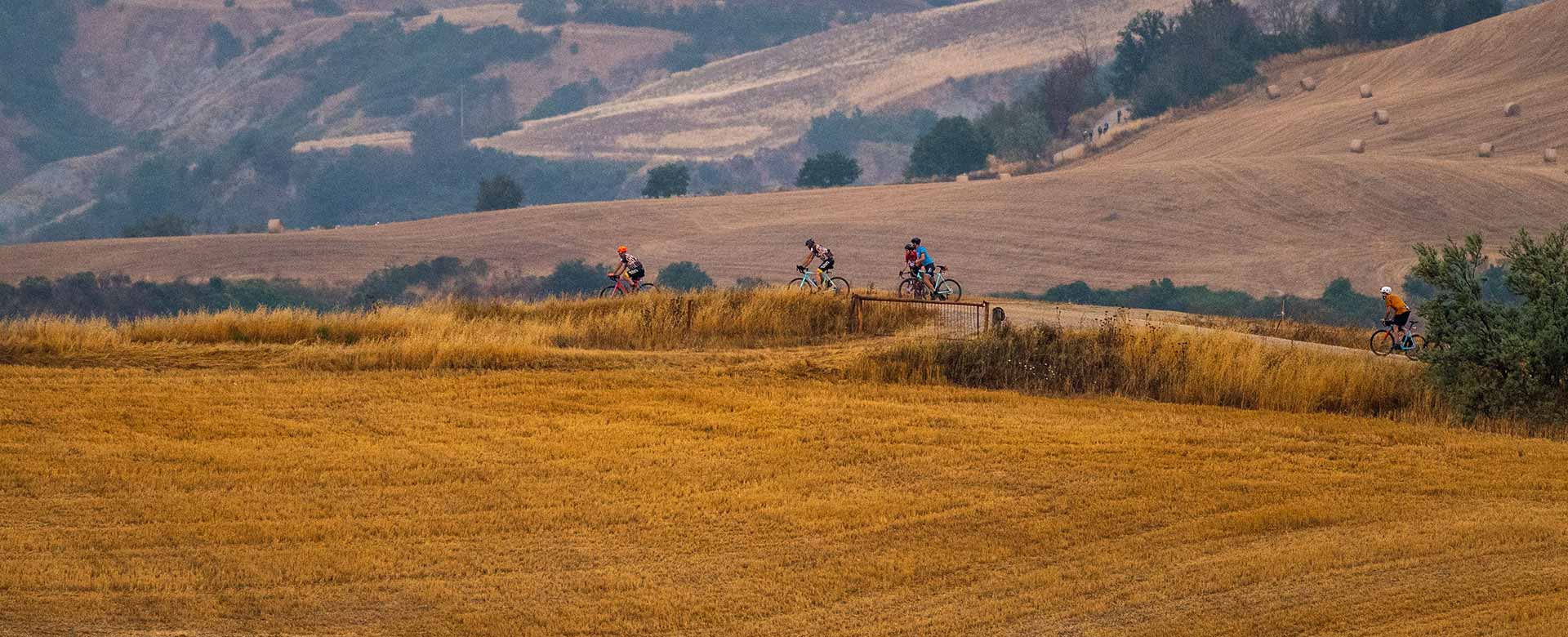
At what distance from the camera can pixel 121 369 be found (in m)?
26.6

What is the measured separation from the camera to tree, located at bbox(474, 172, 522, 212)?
135625 mm

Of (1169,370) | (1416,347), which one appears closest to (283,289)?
(1169,370)

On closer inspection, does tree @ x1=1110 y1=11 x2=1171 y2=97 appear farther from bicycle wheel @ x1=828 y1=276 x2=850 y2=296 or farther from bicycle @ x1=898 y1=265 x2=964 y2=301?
bicycle @ x1=898 y1=265 x2=964 y2=301

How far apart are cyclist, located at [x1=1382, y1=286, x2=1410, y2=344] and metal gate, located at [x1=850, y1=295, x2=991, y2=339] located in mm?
6627

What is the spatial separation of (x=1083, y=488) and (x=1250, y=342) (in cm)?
1050

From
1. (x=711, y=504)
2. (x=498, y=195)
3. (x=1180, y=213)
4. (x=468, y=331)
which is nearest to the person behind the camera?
(x=711, y=504)

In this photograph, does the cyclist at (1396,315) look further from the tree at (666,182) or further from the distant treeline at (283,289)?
the tree at (666,182)

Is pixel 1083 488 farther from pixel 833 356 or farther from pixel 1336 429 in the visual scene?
pixel 833 356

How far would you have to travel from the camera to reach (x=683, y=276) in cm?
9069

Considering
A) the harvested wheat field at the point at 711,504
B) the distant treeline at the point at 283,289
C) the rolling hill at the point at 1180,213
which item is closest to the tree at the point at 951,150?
the rolling hill at the point at 1180,213

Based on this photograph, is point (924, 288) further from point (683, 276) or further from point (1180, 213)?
point (1180, 213)

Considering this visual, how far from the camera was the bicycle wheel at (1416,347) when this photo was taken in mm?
28141

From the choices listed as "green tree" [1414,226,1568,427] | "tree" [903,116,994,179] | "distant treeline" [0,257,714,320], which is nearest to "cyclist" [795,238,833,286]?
"green tree" [1414,226,1568,427]

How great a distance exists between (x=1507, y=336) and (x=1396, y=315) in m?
4.47
